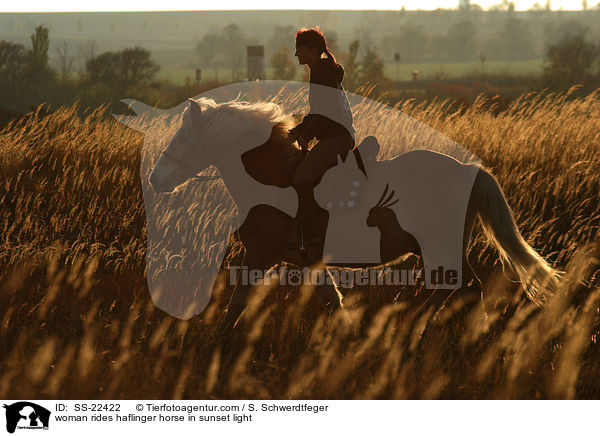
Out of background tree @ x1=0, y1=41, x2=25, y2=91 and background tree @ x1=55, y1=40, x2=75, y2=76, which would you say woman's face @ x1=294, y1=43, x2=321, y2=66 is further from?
background tree @ x1=0, y1=41, x2=25, y2=91

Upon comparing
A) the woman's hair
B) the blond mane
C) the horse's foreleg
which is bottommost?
the horse's foreleg

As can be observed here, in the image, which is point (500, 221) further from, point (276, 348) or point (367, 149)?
point (276, 348)

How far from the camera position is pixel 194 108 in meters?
4.53

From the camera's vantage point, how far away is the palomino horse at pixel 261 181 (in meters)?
4.61

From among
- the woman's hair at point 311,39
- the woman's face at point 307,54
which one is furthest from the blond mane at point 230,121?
the woman's hair at point 311,39

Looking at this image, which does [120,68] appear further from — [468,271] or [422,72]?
[422,72]

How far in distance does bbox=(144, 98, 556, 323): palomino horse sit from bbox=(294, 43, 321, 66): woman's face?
436 millimetres

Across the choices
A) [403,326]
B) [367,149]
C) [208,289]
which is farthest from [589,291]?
[208,289]

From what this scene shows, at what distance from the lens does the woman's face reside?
14.8ft

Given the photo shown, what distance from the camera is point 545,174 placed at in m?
7.87

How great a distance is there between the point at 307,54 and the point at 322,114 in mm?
455

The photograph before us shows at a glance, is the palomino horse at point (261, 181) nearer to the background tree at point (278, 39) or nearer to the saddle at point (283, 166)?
the saddle at point (283, 166)
